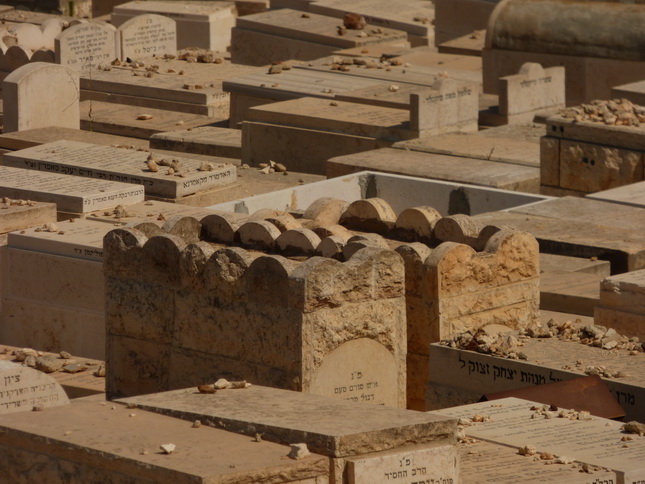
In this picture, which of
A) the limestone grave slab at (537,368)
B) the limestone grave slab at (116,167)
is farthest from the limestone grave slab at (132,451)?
the limestone grave slab at (116,167)

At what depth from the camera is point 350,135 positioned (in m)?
20.4

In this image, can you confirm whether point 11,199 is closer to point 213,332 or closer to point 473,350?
point 213,332

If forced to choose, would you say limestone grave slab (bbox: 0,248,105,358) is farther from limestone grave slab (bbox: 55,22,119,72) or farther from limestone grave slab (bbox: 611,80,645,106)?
limestone grave slab (bbox: 55,22,119,72)

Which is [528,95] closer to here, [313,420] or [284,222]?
[284,222]

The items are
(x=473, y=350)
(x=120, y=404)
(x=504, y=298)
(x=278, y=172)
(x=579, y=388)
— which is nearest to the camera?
(x=120, y=404)

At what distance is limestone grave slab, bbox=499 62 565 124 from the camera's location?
21.9 m

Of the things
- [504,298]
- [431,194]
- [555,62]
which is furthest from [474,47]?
[504,298]

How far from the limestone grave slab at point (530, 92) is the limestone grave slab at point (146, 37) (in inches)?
250

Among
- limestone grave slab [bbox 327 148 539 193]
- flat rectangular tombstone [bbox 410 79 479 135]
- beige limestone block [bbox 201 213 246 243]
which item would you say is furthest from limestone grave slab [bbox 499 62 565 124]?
beige limestone block [bbox 201 213 246 243]

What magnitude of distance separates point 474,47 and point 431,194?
10422mm

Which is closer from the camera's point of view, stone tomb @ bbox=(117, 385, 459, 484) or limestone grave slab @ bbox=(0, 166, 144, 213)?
stone tomb @ bbox=(117, 385, 459, 484)

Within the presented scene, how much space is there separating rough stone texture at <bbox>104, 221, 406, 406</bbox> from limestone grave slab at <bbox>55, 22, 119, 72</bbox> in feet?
42.0

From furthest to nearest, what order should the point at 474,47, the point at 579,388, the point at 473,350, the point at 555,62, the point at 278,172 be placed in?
the point at 474,47
the point at 555,62
the point at 278,172
the point at 473,350
the point at 579,388

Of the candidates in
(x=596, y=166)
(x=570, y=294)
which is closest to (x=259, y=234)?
(x=570, y=294)
